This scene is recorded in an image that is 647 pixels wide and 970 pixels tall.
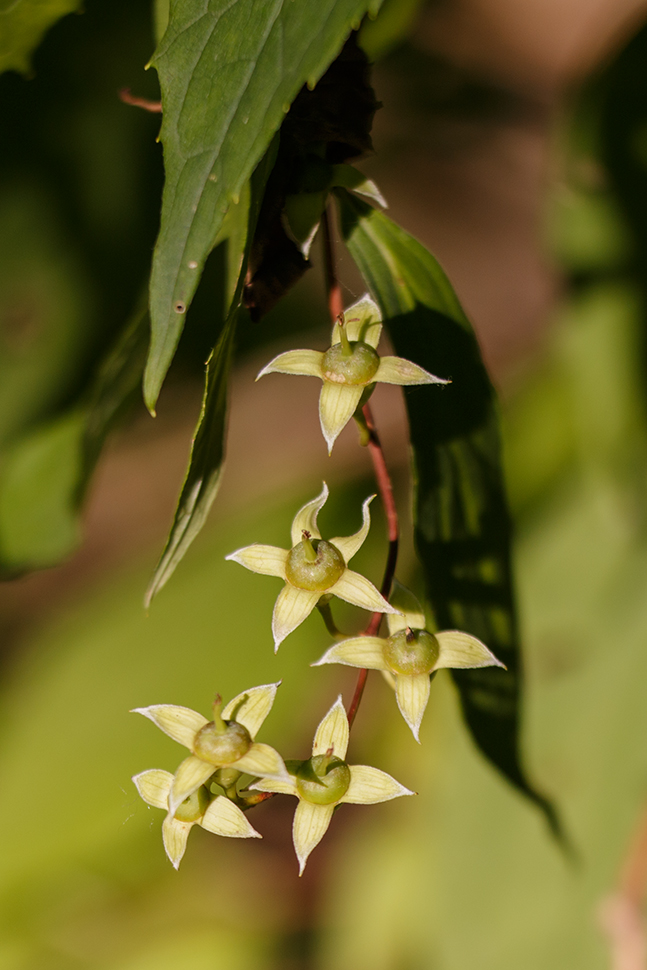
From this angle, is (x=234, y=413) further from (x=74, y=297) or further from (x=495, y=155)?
(x=495, y=155)

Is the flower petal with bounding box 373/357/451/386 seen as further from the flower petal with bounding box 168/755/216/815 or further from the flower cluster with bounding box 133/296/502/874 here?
the flower petal with bounding box 168/755/216/815

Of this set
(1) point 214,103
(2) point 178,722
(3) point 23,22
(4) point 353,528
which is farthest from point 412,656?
(4) point 353,528

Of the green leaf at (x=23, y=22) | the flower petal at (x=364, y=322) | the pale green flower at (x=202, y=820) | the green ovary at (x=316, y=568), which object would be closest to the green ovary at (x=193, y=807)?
the pale green flower at (x=202, y=820)

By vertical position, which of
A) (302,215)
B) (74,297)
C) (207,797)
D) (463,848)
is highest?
(74,297)

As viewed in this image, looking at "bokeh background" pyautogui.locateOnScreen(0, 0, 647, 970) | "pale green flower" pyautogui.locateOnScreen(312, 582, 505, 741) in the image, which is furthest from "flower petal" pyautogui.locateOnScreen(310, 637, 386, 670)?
"bokeh background" pyautogui.locateOnScreen(0, 0, 647, 970)

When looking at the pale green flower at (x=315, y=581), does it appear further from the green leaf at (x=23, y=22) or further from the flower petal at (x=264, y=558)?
the green leaf at (x=23, y=22)

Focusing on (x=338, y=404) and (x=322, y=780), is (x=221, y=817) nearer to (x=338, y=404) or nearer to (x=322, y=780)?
(x=322, y=780)

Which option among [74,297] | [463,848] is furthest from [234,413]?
[463,848]
